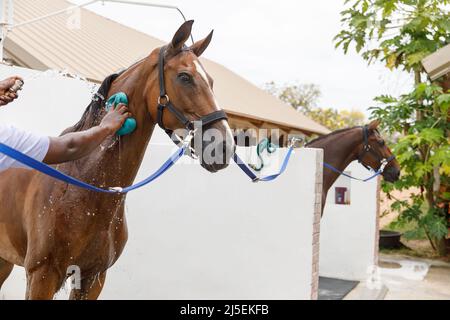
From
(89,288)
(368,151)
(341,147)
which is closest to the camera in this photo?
(89,288)

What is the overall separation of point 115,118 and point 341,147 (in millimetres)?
3839

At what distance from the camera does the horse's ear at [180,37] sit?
210 centimetres

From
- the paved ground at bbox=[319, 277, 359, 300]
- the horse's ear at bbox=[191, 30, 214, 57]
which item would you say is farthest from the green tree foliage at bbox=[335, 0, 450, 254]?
the horse's ear at bbox=[191, 30, 214, 57]

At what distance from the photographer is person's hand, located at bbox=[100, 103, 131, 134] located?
1971 mm

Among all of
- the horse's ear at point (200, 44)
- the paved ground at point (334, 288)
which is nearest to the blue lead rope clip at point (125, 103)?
the horse's ear at point (200, 44)

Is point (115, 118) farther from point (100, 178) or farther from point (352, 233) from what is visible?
point (352, 233)

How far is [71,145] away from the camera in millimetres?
1802

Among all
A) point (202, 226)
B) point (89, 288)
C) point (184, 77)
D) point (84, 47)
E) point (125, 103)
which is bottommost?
point (89, 288)

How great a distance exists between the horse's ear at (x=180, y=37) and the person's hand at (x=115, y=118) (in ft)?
1.25

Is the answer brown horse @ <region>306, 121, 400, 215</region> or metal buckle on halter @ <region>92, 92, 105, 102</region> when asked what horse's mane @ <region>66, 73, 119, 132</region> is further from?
brown horse @ <region>306, 121, 400, 215</region>

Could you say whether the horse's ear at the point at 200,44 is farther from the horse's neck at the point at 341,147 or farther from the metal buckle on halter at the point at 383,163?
the metal buckle on halter at the point at 383,163

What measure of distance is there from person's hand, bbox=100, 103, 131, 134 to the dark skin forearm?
0.09 m

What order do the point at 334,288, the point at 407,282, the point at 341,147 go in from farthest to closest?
the point at 407,282, the point at 334,288, the point at 341,147

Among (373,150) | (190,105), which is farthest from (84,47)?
(190,105)
